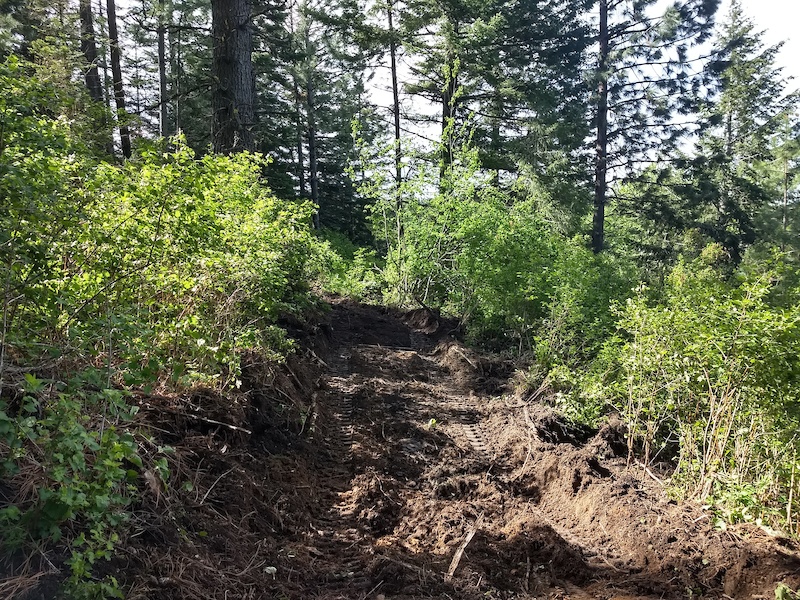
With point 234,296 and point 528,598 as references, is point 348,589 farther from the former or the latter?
point 234,296

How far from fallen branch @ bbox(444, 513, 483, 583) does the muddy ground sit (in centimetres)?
2

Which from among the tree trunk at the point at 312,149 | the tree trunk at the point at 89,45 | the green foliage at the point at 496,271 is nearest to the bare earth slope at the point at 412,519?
the green foliage at the point at 496,271

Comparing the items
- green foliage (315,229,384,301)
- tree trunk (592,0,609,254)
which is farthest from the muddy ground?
tree trunk (592,0,609,254)

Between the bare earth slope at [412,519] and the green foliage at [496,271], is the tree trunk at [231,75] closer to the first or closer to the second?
the bare earth slope at [412,519]

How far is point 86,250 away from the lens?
3074 millimetres

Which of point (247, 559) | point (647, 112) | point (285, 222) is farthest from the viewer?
point (647, 112)

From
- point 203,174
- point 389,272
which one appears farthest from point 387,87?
point 203,174

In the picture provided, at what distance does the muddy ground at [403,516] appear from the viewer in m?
2.75

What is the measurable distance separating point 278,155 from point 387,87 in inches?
272

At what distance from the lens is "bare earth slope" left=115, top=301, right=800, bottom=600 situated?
109 inches

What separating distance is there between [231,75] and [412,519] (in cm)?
645

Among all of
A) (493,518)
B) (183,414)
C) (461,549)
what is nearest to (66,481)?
(183,414)

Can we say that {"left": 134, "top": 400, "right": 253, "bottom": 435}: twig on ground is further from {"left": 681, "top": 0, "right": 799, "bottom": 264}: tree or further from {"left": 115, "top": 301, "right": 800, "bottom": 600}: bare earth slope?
{"left": 681, "top": 0, "right": 799, "bottom": 264}: tree

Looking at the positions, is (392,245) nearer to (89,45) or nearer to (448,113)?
(448,113)
